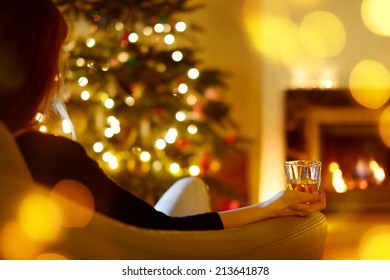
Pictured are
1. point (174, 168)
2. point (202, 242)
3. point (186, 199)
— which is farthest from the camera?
point (174, 168)

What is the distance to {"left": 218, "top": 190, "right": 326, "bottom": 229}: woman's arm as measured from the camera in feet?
3.20

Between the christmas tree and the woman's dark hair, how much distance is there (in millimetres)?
1726

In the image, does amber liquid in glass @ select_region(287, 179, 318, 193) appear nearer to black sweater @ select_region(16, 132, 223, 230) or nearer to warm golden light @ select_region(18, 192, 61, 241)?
black sweater @ select_region(16, 132, 223, 230)

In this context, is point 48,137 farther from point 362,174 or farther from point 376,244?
point 362,174

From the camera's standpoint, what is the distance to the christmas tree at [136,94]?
265 centimetres

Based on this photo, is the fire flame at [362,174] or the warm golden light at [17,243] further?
the fire flame at [362,174]

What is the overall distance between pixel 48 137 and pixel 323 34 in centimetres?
264

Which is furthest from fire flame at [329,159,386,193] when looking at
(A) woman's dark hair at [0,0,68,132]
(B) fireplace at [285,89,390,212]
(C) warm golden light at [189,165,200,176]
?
(A) woman's dark hair at [0,0,68,132]

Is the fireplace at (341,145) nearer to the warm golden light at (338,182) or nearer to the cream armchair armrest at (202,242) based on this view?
the warm golden light at (338,182)

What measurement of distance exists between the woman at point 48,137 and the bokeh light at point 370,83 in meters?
2.36

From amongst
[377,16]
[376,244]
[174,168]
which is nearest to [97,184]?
[174,168]

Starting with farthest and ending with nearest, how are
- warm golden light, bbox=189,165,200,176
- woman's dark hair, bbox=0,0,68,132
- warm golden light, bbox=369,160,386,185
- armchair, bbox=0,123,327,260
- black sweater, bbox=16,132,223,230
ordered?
warm golden light, bbox=369,160,386,185
warm golden light, bbox=189,165,200,176
black sweater, bbox=16,132,223,230
woman's dark hair, bbox=0,0,68,132
armchair, bbox=0,123,327,260

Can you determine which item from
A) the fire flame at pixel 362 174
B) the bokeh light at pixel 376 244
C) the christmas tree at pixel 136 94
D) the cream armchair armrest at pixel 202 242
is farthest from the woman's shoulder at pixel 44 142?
the fire flame at pixel 362 174

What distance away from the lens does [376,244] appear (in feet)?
9.98
